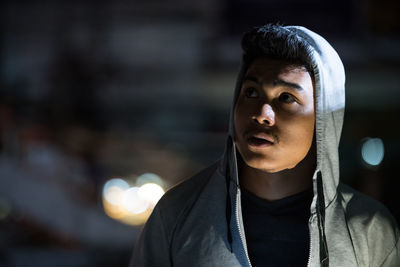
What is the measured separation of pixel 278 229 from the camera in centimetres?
190

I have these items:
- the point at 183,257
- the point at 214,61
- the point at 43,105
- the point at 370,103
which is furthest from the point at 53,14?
the point at 183,257

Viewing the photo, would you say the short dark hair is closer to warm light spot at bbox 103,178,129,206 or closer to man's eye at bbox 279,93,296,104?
man's eye at bbox 279,93,296,104

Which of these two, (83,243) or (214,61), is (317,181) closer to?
(83,243)

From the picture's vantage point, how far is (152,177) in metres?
9.57

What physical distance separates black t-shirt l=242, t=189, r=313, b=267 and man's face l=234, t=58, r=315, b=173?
171mm

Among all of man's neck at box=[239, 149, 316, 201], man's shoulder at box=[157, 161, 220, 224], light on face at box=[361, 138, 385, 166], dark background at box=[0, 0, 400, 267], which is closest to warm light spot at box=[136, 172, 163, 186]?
dark background at box=[0, 0, 400, 267]

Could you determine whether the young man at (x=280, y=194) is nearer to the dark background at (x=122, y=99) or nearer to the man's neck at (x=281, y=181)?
the man's neck at (x=281, y=181)

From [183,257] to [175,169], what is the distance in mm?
8167

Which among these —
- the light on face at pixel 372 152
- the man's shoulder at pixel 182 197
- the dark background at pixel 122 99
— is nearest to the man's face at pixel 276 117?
the man's shoulder at pixel 182 197

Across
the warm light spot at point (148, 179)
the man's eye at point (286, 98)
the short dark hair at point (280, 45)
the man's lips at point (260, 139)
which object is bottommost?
the man's lips at point (260, 139)

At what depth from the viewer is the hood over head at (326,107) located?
1.91 metres

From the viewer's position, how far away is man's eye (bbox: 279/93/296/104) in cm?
187

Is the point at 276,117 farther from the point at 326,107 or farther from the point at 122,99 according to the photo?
the point at 122,99

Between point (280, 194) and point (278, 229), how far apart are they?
0.15 metres
